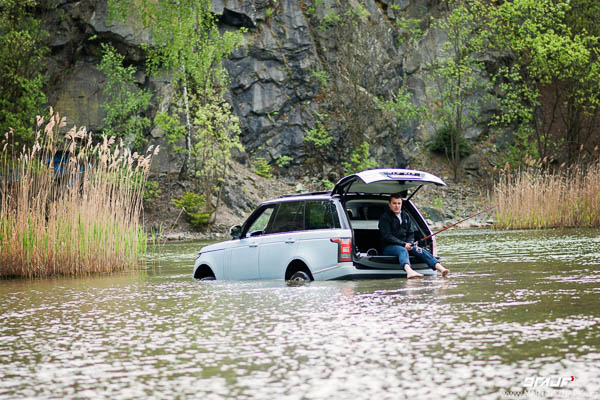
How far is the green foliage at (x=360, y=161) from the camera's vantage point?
4344 cm

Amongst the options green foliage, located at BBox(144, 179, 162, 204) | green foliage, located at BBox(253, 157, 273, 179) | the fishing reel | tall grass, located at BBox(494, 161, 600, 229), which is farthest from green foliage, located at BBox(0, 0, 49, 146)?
the fishing reel

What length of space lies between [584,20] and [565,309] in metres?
40.1

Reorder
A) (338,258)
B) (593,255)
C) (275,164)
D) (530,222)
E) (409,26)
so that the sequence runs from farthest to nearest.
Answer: (409,26), (275,164), (530,222), (593,255), (338,258)

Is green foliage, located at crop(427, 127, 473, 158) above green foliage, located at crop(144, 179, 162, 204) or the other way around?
above

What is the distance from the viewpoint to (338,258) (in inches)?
472

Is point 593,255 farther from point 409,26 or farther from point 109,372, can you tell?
point 409,26

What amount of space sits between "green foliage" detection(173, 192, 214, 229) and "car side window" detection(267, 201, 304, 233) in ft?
70.0

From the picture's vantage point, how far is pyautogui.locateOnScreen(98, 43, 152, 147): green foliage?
3697 centimetres

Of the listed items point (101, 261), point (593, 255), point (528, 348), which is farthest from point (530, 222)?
point (528, 348)

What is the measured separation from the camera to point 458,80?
4566 cm

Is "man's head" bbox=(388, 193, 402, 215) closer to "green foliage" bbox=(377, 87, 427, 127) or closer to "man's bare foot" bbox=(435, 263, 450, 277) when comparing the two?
"man's bare foot" bbox=(435, 263, 450, 277)

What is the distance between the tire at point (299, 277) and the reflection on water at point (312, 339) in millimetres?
383

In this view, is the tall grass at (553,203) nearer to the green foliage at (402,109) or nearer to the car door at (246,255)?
the car door at (246,255)

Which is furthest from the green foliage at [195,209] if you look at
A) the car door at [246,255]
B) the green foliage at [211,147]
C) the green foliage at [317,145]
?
the car door at [246,255]
